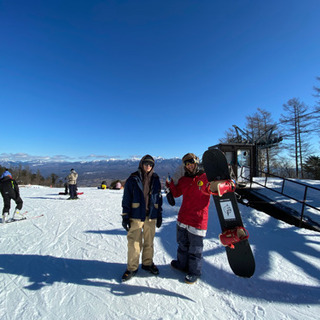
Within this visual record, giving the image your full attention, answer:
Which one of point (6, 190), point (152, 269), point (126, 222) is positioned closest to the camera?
point (126, 222)

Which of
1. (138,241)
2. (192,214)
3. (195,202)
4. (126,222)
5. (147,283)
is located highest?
(195,202)

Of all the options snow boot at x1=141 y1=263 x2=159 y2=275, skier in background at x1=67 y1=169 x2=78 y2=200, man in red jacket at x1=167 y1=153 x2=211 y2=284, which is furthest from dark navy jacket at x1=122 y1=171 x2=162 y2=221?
skier in background at x1=67 y1=169 x2=78 y2=200

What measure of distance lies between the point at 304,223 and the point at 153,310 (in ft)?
20.0

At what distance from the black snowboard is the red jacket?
211mm

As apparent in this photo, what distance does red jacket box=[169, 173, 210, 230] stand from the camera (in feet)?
8.45

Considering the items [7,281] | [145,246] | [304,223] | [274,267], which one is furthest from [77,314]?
[304,223]

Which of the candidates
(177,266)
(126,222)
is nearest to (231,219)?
(177,266)

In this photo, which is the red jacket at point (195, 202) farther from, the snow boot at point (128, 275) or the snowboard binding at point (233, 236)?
the snow boot at point (128, 275)

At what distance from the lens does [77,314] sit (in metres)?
2.09

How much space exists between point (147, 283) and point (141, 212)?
1.11 meters

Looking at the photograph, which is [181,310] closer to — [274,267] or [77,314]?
[77,314]

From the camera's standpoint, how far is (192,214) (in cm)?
262

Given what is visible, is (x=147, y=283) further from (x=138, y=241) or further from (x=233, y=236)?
(x=233, y=236)

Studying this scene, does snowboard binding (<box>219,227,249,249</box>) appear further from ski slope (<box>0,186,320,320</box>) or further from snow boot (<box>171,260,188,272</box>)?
snow boot (<box>171,260,188,272</box>)
